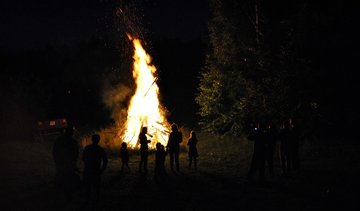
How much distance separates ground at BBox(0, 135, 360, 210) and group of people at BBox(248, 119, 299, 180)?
0.40m

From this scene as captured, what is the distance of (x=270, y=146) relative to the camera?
1434cm

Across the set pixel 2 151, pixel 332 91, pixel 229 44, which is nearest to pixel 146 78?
pixel 229 44

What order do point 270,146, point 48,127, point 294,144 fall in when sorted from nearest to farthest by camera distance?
point 270,146 < point 294,144 < point 48,127

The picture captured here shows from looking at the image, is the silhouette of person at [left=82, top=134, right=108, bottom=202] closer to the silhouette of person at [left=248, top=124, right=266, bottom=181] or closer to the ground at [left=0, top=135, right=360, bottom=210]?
the ground at [left=0, top=135, right=360, bottom=210]

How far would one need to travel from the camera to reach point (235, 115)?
2359 centimetres

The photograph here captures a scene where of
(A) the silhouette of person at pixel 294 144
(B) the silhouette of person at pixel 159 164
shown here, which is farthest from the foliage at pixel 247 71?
(B) the silhouette of person at pixel 159 164

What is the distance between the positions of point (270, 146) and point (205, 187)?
3.23 metres

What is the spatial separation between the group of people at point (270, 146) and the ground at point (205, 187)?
0.40 metres

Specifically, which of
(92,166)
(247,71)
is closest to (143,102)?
(247,71)

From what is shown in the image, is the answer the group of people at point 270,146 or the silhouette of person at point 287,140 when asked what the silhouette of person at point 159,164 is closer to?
the group of people at point 270,146

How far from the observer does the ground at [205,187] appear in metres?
10.3

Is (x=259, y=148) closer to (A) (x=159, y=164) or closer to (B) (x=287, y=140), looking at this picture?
(B) (x=287, y=140)

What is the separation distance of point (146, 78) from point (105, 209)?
1478cm

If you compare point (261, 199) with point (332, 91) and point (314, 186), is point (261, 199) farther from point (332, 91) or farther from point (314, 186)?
point (332, 91)
